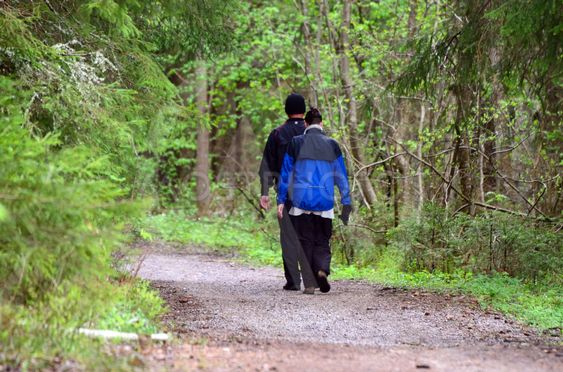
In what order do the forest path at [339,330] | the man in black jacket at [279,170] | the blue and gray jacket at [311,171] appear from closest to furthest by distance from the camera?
the forest path at [339,330] < the blue and gray jacket at [311,171] < the man in black jacket at [279,170]

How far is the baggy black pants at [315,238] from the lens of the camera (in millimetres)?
10094

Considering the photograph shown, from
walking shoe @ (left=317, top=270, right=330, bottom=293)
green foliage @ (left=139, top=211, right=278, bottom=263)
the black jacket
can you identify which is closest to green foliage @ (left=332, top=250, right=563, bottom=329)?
walking shoe @ (left=317, top=270, right=330, bottom=293)

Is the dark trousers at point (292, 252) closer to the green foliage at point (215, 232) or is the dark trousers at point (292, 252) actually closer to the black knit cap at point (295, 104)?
the black knit cap at point (295, 104)

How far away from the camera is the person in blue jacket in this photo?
9945 mm

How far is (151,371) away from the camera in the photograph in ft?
15.5

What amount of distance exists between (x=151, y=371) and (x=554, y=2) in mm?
4989

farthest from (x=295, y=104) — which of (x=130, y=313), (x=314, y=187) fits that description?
(x=130, y=313)

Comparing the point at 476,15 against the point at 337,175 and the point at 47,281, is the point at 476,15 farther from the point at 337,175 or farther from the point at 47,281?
the point at 47,281

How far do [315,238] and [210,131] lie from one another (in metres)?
2.48

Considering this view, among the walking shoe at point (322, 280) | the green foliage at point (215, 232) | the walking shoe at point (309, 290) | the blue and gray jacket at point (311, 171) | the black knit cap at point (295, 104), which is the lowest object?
the green foliage at point (215, 232)

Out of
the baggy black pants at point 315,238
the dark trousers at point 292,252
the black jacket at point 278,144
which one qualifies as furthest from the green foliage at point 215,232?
the baggy black pants at point 315,238

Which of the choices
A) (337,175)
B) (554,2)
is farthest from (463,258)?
(554,2)

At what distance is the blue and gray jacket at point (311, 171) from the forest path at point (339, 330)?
117 centimetres

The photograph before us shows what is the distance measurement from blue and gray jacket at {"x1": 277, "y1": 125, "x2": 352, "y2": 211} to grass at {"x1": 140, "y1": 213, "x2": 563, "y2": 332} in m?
1.83
